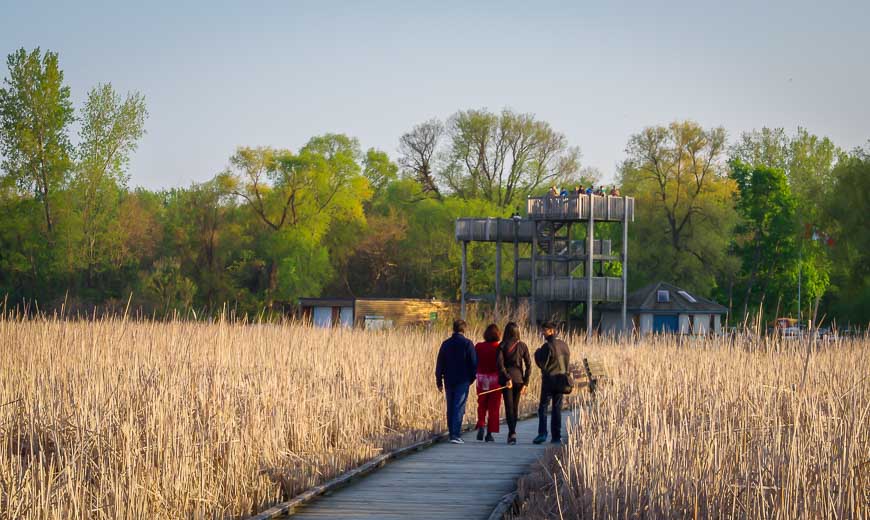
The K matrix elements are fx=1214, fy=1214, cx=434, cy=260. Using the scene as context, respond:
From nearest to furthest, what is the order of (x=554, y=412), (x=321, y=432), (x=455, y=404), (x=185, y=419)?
1. (x=185, y=419)
2. (x=321, y=432)
3. (x=455, y=404)
4. (x=554, y=412)

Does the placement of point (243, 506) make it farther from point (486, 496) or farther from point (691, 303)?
point (691, 303)

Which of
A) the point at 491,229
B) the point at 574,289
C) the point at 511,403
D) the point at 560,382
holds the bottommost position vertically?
the point at 511,403

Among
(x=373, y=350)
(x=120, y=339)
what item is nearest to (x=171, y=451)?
(x=120, y=339)

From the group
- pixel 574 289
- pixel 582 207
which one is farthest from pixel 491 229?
pixel 574 289

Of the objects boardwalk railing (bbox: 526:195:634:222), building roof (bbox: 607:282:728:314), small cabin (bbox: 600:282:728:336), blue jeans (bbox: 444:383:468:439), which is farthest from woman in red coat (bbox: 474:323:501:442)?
building roof (bbox: 607:282:728:314)

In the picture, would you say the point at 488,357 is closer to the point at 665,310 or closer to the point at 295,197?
the point at 665,310

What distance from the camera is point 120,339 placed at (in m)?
16.2

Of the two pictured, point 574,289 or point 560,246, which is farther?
point 560,246

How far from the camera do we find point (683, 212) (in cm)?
5950

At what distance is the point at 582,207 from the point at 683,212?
14461mm

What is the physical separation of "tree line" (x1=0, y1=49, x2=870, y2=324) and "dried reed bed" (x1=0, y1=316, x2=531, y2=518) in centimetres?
2946

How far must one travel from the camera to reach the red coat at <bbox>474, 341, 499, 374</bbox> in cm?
1487

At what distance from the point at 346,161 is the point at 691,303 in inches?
814

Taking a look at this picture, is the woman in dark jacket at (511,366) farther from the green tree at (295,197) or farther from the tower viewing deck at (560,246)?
the green tree at (295,197)
